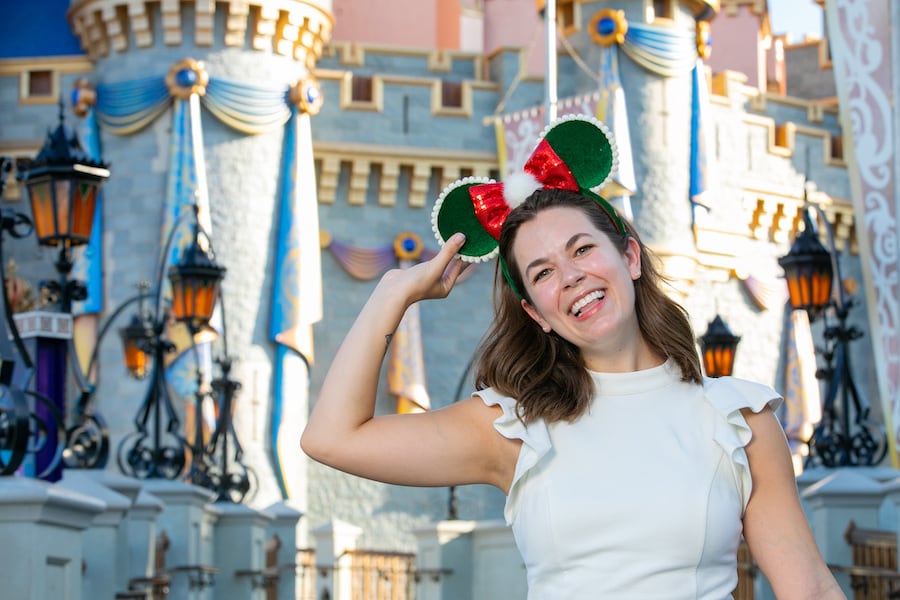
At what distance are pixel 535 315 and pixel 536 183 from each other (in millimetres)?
237

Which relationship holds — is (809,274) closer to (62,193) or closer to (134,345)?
(62,193)

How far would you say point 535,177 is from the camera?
2.82m

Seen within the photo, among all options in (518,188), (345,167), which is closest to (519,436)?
(518,188)

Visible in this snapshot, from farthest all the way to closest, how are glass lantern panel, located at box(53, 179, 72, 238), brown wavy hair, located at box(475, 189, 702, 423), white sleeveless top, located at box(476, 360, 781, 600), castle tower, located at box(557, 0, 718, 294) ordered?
castle tower, located at box(557, 0, 718, 294), glass lantern panel, located at box(53, 179, 72, 238), brown wavy hair, located at box(475, 189, 702, 423), white sleeveless top, located at box(476, 360, 781, 600)

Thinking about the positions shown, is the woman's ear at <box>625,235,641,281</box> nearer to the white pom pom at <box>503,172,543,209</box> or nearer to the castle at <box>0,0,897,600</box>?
the white pom pom at <box>503,172,543,209</box>

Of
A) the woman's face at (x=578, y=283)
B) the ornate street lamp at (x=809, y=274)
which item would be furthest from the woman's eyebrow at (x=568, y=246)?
the ornate street lamp at (x=809, y=274)

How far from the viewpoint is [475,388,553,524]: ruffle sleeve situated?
101 inches

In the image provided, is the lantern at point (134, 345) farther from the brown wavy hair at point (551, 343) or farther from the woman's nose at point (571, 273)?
the woman's nose at point (571, 273)

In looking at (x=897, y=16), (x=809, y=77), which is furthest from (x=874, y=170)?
(x=809, y=77)

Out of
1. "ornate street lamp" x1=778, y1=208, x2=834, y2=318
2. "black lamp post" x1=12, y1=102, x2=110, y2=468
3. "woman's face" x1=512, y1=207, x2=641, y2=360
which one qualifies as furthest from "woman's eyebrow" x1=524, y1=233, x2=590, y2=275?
"ornate street lamp" x1=778, y1=208, x2=834, y2=318

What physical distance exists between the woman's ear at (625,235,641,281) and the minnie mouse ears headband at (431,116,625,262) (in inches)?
2.5

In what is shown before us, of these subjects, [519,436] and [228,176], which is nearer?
[519,436]

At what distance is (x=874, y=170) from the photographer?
758 cm

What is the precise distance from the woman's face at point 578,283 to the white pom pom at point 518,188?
7cm
